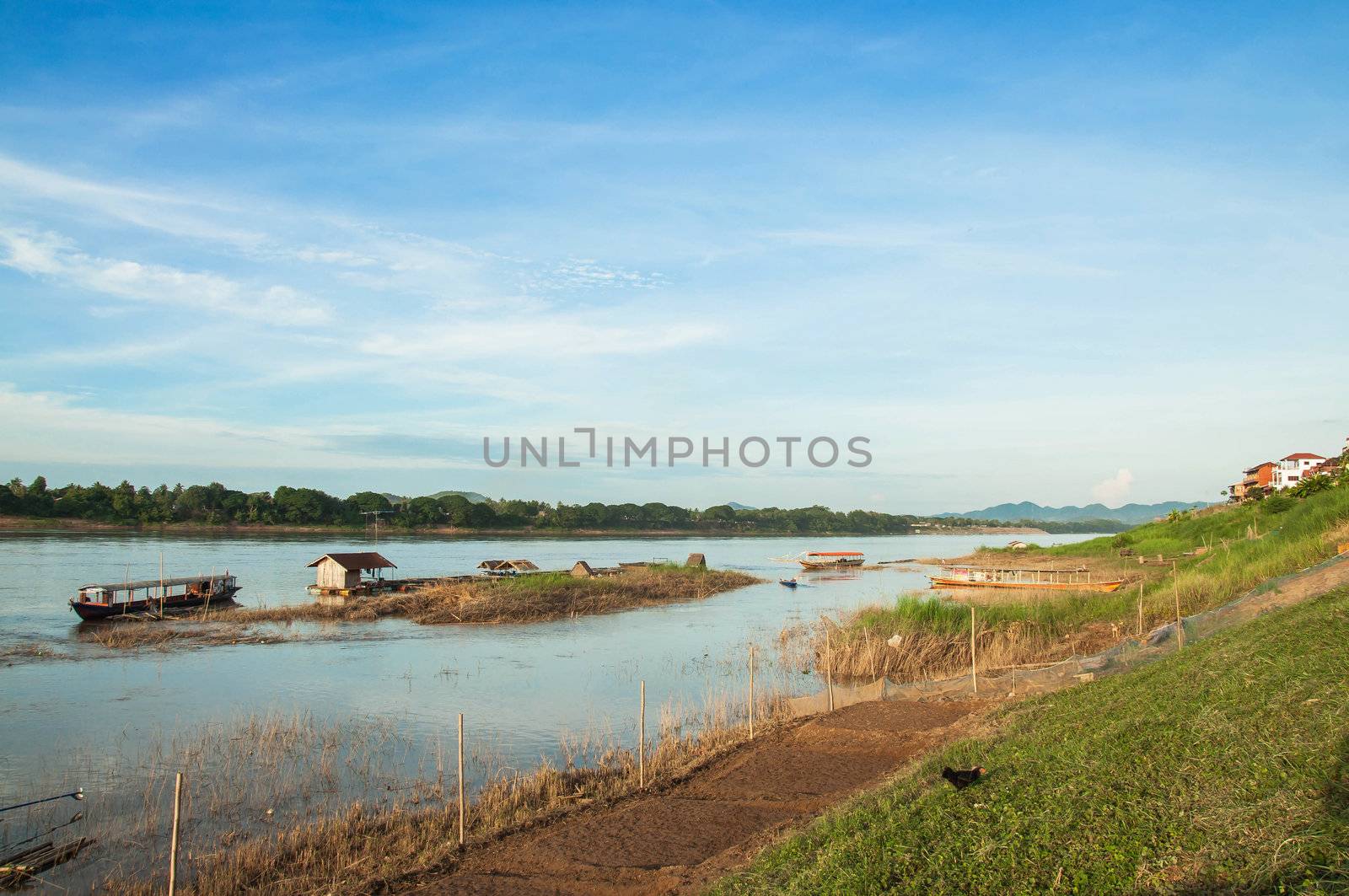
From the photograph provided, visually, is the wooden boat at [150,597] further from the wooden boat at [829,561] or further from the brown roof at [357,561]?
the wooden boat at [829,561]

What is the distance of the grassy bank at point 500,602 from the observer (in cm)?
3666

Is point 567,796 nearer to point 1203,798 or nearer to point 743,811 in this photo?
point 743,811

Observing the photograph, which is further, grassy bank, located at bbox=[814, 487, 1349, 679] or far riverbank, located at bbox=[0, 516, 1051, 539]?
far riverbank, located at bbox=[0, 516, 1051, 539]

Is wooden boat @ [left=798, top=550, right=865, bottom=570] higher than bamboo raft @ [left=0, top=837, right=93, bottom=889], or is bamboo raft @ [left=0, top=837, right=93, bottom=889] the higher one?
bamboo raft @ [left=0, top=837, right=93, bottom=889]

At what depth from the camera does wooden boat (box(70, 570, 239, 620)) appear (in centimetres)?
3388

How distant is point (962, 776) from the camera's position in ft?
24.5

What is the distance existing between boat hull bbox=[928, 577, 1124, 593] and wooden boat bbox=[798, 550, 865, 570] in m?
24.5

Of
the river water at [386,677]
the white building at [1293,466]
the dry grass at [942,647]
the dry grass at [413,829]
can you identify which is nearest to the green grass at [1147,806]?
the dry grass at [413,829]

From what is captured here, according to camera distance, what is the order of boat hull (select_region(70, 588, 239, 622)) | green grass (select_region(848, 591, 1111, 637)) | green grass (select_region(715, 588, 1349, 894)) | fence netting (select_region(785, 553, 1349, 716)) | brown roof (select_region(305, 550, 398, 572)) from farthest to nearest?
brown roof (select_region(305, 550, 398, 572)) < boat hull (select_region(70, 588, 239, 622)) < green grass (select_region(848, 591, 1111, 637)) < fence netting (select_region(785, 553, 1349, 716)) < green grass (select_region(715, 588, 1349, 894))

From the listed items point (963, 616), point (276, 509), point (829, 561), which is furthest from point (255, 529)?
point (963, 616)

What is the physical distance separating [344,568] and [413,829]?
3468 centimetres

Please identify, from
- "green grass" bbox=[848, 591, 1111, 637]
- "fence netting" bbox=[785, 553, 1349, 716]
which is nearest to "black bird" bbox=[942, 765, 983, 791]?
"fence netting" bbox=[785, 553, 1349, 716]

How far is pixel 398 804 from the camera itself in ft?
38.4

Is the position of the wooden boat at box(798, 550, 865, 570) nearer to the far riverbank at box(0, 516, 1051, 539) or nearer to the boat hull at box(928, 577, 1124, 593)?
the boat hull at box(928, 577, 1124, 593)
